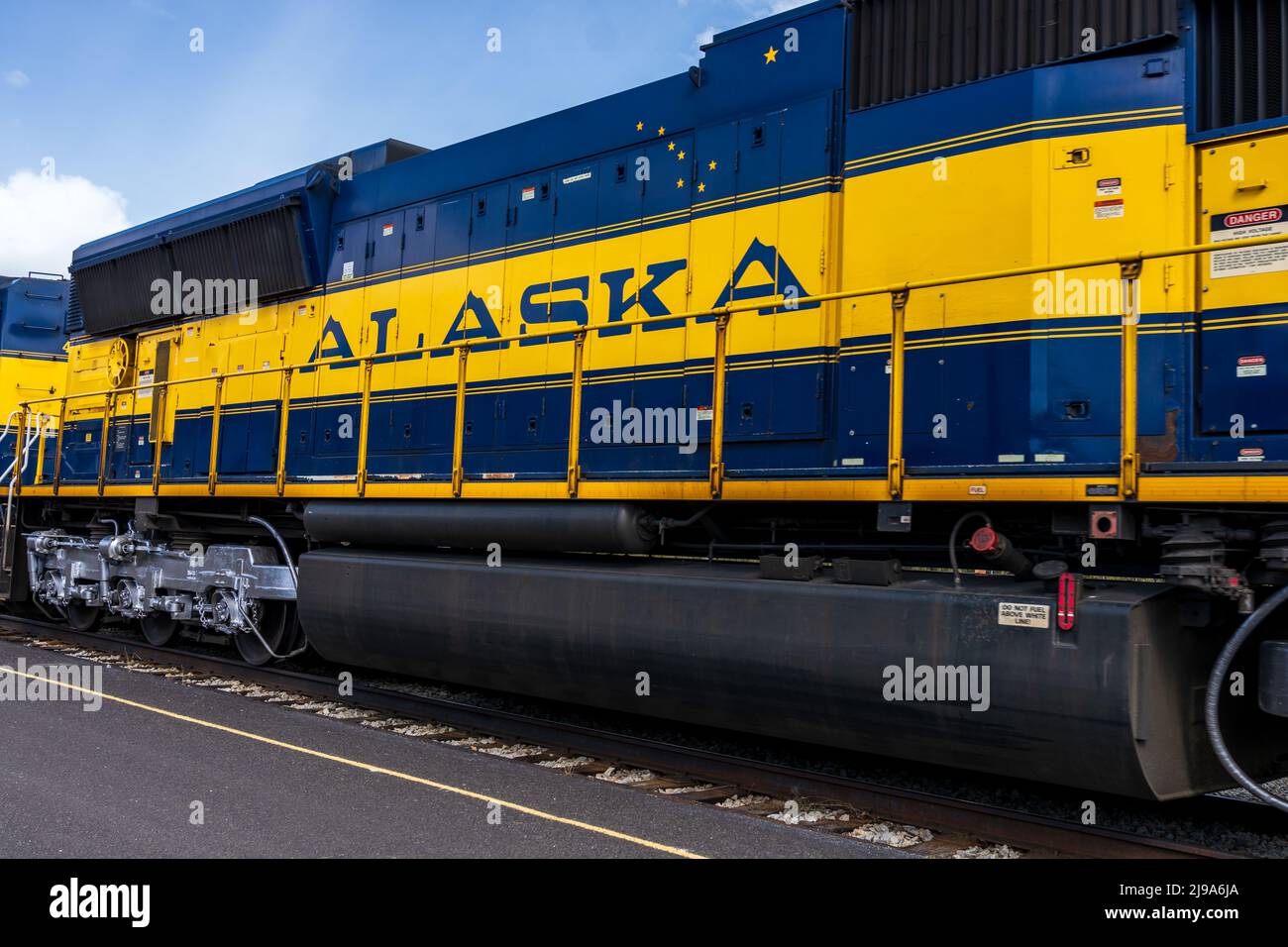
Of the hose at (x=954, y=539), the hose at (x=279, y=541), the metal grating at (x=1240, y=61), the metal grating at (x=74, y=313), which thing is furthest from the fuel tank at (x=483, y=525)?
the metal grating at (x=74, y=313)

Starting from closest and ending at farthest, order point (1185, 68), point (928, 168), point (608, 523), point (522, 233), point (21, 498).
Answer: point (1185, 68) → point (928, 168) → point (608, 523) → point (522, 233) → point (21, 498)

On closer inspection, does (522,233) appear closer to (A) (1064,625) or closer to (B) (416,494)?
(B) (416,494)

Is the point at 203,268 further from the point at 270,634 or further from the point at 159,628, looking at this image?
the point at 270,634

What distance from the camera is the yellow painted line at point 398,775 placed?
458 cm

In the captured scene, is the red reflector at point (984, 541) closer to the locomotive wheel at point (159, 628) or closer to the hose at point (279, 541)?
the hose at point (279, 541)

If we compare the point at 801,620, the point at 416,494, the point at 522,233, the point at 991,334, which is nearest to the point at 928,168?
the point at 991,334

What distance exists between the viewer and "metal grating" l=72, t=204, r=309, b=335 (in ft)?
31.3

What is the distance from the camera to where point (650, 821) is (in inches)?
193

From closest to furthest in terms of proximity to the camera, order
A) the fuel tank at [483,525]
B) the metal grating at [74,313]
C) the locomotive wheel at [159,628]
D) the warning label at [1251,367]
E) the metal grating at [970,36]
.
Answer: the warning label at [1251,367] → the metal grating at [970,36] → the fuel tank at [483,525] → the locomotive wheel at [159,628] → the metal grating at [74,313]

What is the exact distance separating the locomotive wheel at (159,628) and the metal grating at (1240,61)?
9.35m

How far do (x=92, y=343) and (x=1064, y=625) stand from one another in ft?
38.1

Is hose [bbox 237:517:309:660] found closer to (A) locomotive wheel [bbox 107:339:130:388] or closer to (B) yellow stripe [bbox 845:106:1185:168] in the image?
(A) locomotive wheel [bbox 107:339:130:388]

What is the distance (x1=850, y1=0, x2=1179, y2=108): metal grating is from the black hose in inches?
106

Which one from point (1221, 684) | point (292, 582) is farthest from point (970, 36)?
point (292, 582)
